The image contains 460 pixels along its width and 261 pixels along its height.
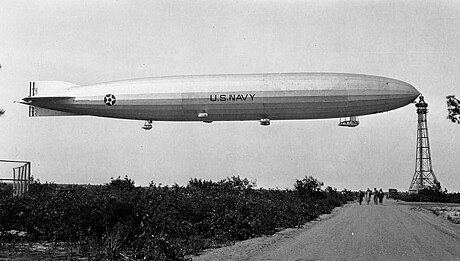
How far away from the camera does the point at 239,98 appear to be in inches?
1167

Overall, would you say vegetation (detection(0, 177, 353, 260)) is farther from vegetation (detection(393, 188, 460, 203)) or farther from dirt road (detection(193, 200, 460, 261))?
vegetation (detection(393, 188, 460, 203))

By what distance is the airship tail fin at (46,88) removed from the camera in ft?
112

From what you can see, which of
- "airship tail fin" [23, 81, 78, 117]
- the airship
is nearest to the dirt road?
the airship

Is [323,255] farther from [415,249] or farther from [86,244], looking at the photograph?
[86,244]

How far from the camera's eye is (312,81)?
29781 millimetres

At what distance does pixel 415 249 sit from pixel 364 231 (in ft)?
22.2

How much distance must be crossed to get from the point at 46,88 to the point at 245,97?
513 inches

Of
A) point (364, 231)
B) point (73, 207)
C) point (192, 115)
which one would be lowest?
point (364, 231)

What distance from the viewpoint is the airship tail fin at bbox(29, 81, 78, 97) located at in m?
34.3

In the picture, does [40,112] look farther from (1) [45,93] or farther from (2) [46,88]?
(2) [46,88]

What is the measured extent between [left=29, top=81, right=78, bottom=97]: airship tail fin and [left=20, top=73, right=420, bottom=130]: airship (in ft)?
2.29

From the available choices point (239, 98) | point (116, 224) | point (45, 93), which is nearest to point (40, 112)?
point (45, 93)

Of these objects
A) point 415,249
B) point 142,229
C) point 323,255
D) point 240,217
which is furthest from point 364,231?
point 142,229

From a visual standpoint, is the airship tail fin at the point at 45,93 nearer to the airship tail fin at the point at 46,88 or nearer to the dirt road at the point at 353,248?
the airship tail fin at the point at 46,88
